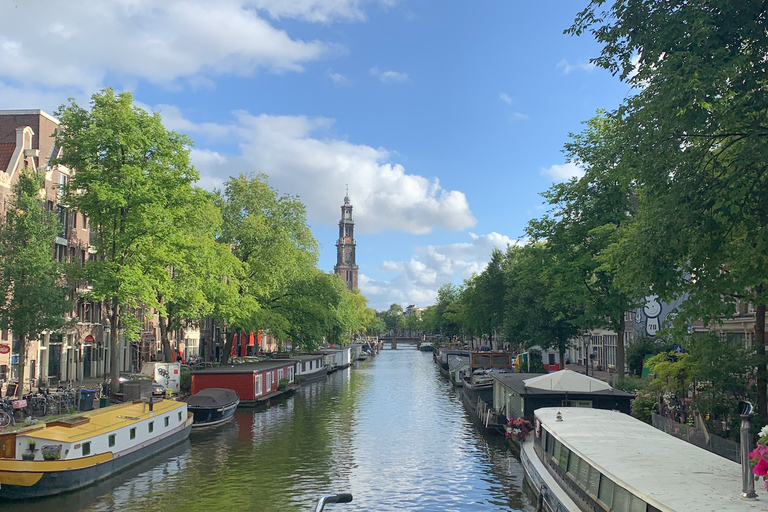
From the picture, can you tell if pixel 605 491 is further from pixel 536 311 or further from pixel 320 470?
pixel 536 311

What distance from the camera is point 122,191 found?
39.3m

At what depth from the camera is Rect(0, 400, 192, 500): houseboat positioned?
22.4 meters

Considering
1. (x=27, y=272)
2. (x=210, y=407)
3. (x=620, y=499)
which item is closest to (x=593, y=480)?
(x=620, y=499)

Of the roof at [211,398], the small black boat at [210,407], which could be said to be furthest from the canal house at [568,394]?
the roof at [211,398]

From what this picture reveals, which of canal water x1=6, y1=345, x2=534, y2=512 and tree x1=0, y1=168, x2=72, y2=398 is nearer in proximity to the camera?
canal water x1=6, y1=345, x2=534, y2=512

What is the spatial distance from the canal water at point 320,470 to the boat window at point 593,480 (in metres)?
5.77

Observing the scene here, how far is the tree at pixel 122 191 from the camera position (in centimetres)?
3875

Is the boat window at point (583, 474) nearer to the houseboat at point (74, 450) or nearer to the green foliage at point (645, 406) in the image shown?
the green foliage at point (645, 406)

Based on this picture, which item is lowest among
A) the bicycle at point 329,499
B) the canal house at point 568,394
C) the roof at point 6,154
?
the canal house at point 568,394

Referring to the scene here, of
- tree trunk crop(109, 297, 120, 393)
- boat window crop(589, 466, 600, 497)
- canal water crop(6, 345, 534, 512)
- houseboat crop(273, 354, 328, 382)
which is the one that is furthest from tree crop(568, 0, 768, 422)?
houseboat crop(273, 354, 328, 382)

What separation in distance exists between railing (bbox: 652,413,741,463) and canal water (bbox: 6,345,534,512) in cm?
580

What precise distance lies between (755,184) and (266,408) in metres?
37.7

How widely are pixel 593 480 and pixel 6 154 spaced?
4707 centimetres

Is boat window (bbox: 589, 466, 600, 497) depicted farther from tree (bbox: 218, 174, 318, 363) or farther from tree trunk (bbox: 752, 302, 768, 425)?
tree (bbox: 218, 174, 318, 363)
